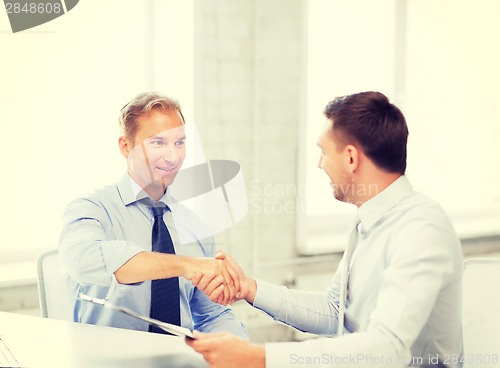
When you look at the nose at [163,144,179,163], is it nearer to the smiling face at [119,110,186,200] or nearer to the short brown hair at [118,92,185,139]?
the smiling face at [119,110,186,200]

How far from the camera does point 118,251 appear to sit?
161 cm

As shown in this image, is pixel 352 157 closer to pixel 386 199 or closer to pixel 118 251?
pixel 386 199

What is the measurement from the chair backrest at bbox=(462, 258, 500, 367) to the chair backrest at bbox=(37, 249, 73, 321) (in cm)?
104

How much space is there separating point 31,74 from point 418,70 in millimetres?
2013

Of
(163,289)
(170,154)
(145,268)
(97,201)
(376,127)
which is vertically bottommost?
(163,289)

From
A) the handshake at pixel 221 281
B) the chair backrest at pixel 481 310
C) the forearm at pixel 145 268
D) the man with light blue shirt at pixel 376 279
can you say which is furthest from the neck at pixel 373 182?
the forearm at pixel 145 268

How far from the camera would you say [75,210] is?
1.71 metres

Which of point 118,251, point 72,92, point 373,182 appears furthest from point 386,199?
point 72,92

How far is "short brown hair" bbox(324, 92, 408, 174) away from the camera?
4.42ft

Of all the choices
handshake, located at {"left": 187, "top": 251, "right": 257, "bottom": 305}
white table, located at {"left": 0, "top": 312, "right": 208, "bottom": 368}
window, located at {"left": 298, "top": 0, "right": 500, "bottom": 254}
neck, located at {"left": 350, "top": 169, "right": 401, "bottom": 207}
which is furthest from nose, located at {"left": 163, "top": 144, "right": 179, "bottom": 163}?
window, located at {"left": 298, "top": 0, "right": 500, "bottom": 254}

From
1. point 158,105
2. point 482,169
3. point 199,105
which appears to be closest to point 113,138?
point 199,105

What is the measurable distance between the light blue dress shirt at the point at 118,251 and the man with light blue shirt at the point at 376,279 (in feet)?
1.15

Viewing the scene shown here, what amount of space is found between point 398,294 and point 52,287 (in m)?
0.98

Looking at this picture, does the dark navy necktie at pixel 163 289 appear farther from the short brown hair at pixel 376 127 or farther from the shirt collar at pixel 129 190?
the short brown hair at pixel 376 127
